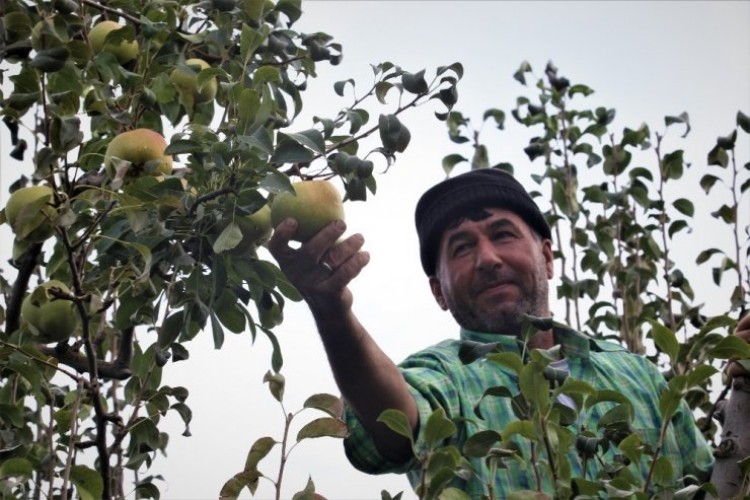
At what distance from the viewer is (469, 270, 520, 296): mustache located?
281cm

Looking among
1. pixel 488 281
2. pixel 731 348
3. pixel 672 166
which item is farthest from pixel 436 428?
pixel 672 166

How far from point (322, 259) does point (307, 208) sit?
11 cm

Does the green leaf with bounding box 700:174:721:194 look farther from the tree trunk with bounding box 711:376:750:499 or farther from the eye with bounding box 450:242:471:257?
the tree trunk with bounding box 711:376:750:499

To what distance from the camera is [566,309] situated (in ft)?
11.4

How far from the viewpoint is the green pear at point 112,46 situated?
2266mm

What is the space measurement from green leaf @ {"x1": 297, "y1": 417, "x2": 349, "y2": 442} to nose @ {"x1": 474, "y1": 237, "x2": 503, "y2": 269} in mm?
1292

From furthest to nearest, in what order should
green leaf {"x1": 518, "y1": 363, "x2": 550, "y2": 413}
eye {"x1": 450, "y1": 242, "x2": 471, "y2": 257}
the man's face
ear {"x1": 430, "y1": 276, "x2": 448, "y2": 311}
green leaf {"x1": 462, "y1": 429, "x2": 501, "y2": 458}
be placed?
ear {"x1": 430, "y1": 276, "x2": 448, "y2": 311}
eye {"x1": 450, "y1": 242, "x2": 471, "y2": 257}
the man's face
green leaf {"x1": 462, "y1": 429, "x2": 501, "y2": 458}
green leaf {"x1": 518, "y1": 363, "x2": 550, "y2": 413}

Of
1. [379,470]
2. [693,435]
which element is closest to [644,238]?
A: [693,435]

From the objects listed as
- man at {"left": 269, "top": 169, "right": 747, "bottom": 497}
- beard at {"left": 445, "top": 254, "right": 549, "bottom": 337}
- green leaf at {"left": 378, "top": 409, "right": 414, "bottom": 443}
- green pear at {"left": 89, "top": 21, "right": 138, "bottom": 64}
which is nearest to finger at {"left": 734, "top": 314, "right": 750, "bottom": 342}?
man at {"left": 269, "top": 169, "right": 747, "bottom": 497}

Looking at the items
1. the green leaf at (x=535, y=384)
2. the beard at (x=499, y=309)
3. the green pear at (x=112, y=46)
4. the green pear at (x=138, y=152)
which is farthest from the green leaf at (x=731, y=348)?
the green pear at (x=112, y=46)

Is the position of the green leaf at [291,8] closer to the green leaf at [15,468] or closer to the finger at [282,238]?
the finger at [282,238]

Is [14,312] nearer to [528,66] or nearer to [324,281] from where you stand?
[324,281]

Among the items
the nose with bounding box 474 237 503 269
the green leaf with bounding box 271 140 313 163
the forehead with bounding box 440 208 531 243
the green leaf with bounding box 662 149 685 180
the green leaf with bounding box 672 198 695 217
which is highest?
the green leaf with bounding box 662 149 685 180

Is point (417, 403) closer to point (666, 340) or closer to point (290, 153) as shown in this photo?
point (290, 153)
